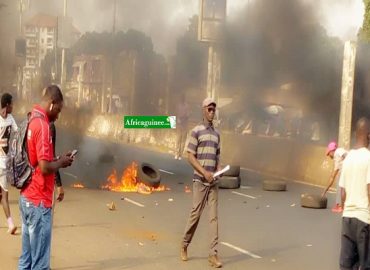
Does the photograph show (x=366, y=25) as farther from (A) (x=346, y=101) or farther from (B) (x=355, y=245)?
(B) (x=355, y=245)

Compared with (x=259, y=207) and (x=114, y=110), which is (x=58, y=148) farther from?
(x=114, y=110)

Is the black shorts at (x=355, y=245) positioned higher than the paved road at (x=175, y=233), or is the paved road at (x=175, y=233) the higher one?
the black shorts at (x=355, y=245)

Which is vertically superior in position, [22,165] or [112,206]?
[22,165]

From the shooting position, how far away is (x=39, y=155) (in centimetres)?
513

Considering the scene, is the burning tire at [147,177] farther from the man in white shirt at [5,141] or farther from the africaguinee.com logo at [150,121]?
the africaguinee.com logo at [150,121]

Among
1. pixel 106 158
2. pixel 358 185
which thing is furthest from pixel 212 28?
pixel 358 185

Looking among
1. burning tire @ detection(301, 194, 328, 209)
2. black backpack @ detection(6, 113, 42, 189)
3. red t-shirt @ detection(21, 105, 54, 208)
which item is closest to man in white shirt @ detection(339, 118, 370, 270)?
red t-shirt @ detection(21, 105, 54, 208)

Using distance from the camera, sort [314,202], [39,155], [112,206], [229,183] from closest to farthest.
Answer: [39,155]
[112,206]
[314,202]
[229,183]

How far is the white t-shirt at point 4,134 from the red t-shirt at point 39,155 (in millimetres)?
4085

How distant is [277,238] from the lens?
9914mm

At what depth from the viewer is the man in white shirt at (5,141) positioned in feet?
30.0

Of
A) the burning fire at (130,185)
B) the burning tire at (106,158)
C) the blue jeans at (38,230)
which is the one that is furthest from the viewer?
the burning tire at (106,158)

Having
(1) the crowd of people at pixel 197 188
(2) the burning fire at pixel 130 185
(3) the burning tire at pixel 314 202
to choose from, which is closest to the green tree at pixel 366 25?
(2) the burning fire at pixel 130 185

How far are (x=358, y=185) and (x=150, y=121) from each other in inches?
838
